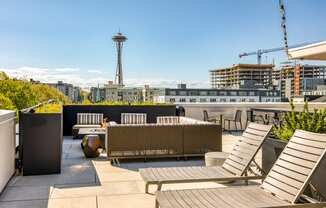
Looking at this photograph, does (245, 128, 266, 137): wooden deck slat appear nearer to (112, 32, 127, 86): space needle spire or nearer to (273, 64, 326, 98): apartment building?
(112, 32, 127, 86): space needle spire

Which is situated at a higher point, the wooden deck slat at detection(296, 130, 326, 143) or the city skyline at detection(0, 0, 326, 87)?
the city skyline at detection(0, 0, 326, 87)

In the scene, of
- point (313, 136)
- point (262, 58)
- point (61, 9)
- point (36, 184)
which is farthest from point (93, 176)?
point (262, 58)

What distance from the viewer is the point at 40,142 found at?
5.23 metres

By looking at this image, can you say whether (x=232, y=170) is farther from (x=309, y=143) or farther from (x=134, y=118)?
(x=134, y=118)

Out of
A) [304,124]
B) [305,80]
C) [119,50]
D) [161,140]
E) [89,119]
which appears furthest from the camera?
[305,80]

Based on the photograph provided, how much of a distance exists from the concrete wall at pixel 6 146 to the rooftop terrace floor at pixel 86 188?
0.16 m

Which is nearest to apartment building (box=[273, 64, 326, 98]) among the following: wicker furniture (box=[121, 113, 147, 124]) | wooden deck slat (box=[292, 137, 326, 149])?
wicker furniture (box=[121, 113, 147, 124])

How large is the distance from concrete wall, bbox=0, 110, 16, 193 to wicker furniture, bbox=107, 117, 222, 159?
5.60 ft

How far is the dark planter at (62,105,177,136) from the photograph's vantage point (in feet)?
33.9

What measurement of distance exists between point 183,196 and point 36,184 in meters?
2.67

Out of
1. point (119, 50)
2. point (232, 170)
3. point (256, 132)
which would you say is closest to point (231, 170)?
point (232, 170)

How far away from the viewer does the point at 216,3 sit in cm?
1444

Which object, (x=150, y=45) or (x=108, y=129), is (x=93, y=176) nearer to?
(x=108, y=129)

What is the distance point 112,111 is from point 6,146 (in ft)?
19.2
